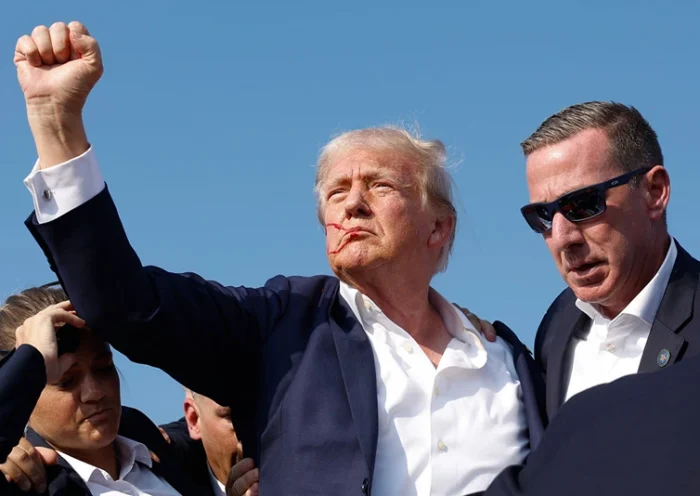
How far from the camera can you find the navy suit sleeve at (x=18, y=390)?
4.79 meters

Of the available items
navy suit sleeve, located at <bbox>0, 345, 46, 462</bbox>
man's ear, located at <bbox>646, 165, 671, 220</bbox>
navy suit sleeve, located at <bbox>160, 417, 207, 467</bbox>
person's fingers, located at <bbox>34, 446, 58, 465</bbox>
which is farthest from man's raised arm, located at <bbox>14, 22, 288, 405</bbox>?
man's ear, located at <bbox>646, 165, 671, 220</bbox>

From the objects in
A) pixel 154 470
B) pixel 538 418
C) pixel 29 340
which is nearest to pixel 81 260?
pixel 29 340

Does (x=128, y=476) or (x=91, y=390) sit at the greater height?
(x=91, y=390)

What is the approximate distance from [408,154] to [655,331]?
135 centimetres

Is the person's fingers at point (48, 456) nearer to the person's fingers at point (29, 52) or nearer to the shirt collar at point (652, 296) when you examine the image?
the person's fingers at point (29, 52)

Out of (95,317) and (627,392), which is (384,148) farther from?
(627,392)

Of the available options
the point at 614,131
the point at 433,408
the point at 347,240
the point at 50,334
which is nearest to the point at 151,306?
the point at 50,334

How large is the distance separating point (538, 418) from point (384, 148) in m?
1.37

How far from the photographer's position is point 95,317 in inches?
187

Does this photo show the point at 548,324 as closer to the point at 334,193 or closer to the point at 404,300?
the point at 404,300

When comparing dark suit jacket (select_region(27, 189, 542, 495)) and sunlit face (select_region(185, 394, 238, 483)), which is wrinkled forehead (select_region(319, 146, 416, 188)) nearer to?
dark suit jacket (select_region(27, 189, 542, 495))

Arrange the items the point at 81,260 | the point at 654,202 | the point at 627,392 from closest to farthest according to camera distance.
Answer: the point at 627,392 < the point at 81,260 < the point at 654,202

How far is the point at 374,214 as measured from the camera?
5.66 metres

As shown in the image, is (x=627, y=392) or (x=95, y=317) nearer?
(x=627, y=392)
